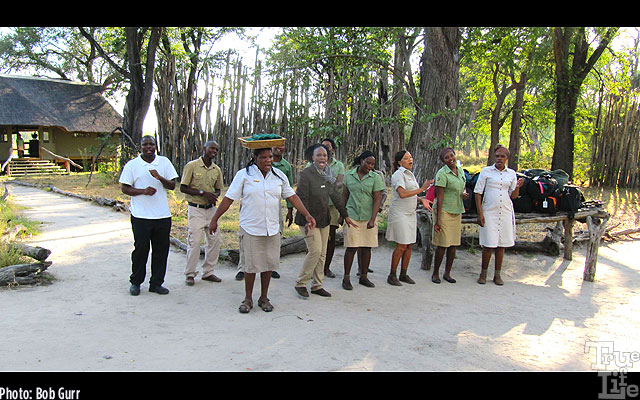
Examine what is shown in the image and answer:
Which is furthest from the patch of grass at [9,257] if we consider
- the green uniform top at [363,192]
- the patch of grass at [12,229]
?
the green uniform top at [363,192]

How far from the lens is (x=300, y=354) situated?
354 cm

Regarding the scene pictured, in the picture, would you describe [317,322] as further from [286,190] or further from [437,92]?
[437,92]

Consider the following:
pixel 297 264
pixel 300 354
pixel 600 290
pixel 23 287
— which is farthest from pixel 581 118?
pixel 23 287

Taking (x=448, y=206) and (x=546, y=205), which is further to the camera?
(x=546, y=205)

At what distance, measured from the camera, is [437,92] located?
818cm

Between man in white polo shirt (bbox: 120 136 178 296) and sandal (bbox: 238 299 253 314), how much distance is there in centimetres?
100

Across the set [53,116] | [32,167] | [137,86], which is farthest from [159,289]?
[53,116]

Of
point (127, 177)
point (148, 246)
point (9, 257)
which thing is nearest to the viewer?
point (127, 177)

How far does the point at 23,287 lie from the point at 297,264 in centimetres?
326

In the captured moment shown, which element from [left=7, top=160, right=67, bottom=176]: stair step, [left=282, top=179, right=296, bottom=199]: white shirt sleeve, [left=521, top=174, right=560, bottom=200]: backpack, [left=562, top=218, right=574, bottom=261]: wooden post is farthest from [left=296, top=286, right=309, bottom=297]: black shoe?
[left=7, top=160, right=67, bottom=176]: stair step

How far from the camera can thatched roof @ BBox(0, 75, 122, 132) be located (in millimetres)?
20969

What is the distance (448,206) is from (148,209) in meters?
3.51

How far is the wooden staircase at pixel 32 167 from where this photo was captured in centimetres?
2029

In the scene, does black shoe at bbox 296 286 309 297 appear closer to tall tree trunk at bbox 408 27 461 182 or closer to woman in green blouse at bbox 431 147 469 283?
woman in green blouse at bbox 431 147 469 283
